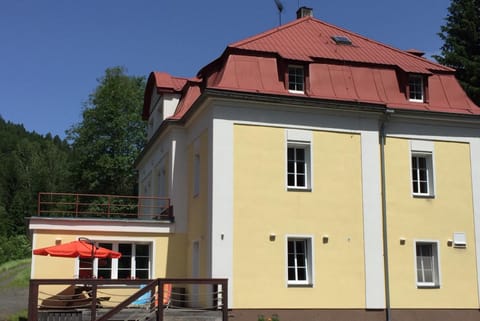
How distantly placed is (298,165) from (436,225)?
5040 millimetres

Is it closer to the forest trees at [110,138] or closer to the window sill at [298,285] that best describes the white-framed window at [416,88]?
the window sill at [298,285]

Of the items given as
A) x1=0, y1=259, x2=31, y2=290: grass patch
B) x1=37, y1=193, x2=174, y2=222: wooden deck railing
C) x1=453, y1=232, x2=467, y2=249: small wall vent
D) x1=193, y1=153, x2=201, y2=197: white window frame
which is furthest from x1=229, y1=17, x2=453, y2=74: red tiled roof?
x1=0, y1=259, x2=31, y2=290: grass patch

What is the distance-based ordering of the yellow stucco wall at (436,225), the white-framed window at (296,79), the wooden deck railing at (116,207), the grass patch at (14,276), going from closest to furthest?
1. the yellow stucco wall at (436,225)
2. the white-framed window at (296,79)
3. the wooden deck railing at (116,207)
4. the grass patch at (14,276)

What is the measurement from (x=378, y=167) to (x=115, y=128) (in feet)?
99.1

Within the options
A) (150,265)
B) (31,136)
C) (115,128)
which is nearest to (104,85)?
(115,128)

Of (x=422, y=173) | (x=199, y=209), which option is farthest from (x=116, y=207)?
(x=422, y=173)

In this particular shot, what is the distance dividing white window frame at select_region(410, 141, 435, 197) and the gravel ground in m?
14.4

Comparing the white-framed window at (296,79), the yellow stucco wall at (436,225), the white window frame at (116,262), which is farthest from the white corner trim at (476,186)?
the white window frame at (116,262)

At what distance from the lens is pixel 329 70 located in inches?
814

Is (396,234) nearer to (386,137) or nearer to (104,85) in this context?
(386,137)

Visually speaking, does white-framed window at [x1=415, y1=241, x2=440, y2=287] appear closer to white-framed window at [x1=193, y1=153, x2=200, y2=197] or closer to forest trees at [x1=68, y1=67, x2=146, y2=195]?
white-framed window at [x1=193, y1=153, x2=200, y2=197]

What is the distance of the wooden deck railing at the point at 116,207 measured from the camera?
21844mm

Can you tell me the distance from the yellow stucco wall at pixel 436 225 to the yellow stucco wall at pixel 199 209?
231 inches

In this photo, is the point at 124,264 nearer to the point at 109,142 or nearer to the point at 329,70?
the point at 329,70
